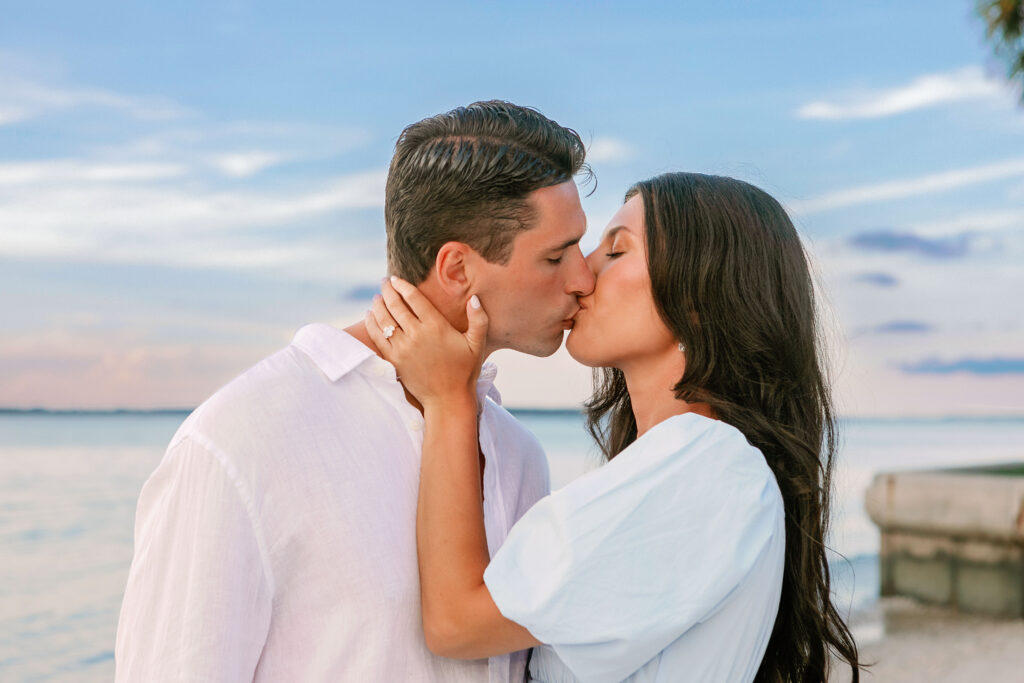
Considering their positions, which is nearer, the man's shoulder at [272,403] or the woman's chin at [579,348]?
the man's shoulder at [272,403]

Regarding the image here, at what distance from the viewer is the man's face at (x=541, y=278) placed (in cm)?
222

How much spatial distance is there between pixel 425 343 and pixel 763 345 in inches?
31.3

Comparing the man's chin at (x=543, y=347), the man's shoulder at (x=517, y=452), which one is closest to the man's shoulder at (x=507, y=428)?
the man's shoulder at (x=517, y=452)

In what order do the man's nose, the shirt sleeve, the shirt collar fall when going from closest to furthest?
1. the shirt sleeve
2. the shirt collar
3. the man's nose

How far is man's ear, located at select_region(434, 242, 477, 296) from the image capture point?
2.18 meters

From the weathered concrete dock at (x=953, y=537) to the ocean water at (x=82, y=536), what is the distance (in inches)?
29.2

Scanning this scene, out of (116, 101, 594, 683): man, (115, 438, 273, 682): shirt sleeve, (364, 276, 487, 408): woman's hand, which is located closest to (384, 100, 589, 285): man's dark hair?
(116, 101, 594, 683): man

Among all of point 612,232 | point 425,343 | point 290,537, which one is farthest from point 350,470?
point 612,232

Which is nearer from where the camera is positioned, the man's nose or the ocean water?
the man's nose

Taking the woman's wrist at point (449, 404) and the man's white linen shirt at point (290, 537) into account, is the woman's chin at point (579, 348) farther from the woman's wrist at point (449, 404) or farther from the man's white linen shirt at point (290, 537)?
the man's white linen shirt at point (290, 537)

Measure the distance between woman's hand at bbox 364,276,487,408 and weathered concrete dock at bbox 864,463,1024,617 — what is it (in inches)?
250

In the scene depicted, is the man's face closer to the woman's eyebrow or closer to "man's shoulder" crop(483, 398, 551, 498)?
the woman's eyebrow

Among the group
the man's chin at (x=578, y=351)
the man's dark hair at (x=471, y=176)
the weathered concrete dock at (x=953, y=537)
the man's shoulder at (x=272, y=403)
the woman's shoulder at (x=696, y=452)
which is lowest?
the weathered concrete dock at (x=953, y=537)

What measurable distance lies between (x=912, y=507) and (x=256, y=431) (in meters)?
7.24
